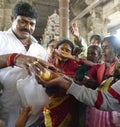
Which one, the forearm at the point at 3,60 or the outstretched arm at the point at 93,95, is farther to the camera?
the forearm at the point at 3,60

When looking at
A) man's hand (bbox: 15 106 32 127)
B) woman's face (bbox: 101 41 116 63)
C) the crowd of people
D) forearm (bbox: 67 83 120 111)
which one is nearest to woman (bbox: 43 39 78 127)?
the crowd of people

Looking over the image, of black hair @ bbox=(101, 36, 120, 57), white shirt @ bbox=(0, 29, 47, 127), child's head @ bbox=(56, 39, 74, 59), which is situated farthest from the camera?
child's head @ bbox=(56, 39, 74, 59)

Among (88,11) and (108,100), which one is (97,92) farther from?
(88,11)

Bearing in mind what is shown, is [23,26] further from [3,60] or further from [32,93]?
[32,93]

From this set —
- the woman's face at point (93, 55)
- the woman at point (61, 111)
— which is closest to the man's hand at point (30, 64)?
the woman at point (61, 111)

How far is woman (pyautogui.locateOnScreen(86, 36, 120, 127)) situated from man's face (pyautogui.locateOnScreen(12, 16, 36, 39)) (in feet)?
2.82

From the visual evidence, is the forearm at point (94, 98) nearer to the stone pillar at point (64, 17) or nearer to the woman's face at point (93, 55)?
the woman's face at point (93, 55)

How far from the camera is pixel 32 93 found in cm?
217

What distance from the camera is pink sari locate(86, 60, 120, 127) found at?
7.71ft

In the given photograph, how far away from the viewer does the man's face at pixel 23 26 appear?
2328 millimetres

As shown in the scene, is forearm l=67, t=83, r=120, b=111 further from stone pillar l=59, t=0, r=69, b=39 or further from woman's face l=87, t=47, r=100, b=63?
stone pillar l=59, t=0, r=69, b=39

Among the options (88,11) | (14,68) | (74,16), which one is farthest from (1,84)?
(74,16)

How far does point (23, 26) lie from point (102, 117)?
3.56 feet

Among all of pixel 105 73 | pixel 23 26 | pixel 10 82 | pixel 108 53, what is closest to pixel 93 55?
pixel 108 53
